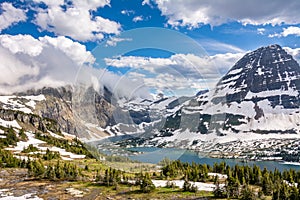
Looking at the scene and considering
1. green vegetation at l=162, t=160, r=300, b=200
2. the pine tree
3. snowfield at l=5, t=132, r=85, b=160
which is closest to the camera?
green vegetation at l=162, t=160, r=300, b=200

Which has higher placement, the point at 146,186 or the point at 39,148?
the point at 39,148

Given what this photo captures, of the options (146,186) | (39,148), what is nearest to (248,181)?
(146,186)

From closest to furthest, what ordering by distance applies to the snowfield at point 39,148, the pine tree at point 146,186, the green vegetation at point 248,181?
the green vegetation at point 248,181 → the pine tree at point 146,186 → the snowfield at point 39,148

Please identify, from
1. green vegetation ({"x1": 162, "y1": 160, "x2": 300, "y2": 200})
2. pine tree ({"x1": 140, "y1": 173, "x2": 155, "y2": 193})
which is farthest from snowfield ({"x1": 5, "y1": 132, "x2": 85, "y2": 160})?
pine tree ({"x1": 140, "y1": 173, "x2": 155, "y2": 193})

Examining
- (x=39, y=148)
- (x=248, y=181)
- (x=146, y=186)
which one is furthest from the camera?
(x=39, y=148)

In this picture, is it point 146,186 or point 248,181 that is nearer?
point 146,186

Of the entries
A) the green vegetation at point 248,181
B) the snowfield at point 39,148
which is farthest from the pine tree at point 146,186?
the snowfield at point 39,148

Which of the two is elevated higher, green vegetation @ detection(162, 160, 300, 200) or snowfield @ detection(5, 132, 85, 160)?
snowfield @ detection(5, 132, 85, 160)

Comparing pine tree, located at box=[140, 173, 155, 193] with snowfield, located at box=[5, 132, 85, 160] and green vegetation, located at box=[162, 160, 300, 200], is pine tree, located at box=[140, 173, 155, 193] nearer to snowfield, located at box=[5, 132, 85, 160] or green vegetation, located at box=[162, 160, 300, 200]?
green vegetation, located at box=[162, 160, 300, 200]

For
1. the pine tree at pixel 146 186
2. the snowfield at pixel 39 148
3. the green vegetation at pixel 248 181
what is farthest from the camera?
the snowfield at pixel 39 148

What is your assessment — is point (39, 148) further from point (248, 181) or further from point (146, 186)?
point (248, 181)

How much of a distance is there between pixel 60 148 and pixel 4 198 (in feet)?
336

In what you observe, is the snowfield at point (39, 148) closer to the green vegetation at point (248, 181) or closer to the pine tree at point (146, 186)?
the green vegetation at point (248, 181)

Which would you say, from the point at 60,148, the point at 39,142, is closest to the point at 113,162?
the point at 60,148
